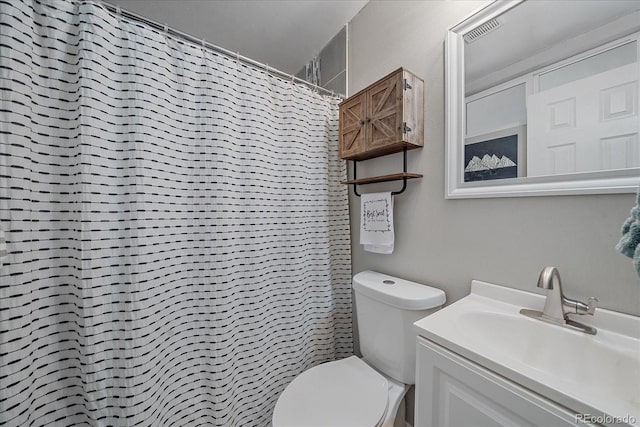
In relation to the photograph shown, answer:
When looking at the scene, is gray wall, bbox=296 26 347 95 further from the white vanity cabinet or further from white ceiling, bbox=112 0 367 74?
the white vanity cabinet

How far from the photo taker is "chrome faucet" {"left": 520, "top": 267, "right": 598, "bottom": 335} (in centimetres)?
64

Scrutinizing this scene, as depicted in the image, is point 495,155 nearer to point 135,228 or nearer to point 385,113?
point 385,113

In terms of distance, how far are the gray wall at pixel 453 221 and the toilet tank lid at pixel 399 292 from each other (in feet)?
0.24

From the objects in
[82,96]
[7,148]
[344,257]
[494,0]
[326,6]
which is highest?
[326,6]

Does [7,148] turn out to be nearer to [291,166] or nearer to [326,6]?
[291,166]

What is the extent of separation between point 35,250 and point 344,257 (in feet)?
4.25

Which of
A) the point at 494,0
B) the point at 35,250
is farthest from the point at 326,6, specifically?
the point at 35,250

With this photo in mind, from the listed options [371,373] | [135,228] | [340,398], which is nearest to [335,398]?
[340,398]

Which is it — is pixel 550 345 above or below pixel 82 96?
below

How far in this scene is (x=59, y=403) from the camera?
0.76 meters

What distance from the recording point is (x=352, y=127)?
1280 mm

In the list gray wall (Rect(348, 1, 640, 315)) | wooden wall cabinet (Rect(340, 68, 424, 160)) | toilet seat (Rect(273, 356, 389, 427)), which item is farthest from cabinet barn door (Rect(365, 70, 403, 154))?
toilet seat (Rect(273, 356, 389, 427))

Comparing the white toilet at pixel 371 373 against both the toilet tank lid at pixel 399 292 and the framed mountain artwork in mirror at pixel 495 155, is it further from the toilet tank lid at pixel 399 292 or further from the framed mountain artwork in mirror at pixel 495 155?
the framed mountain artwork in mirror at pixel 495 155

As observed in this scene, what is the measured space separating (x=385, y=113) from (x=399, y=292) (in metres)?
0.83
